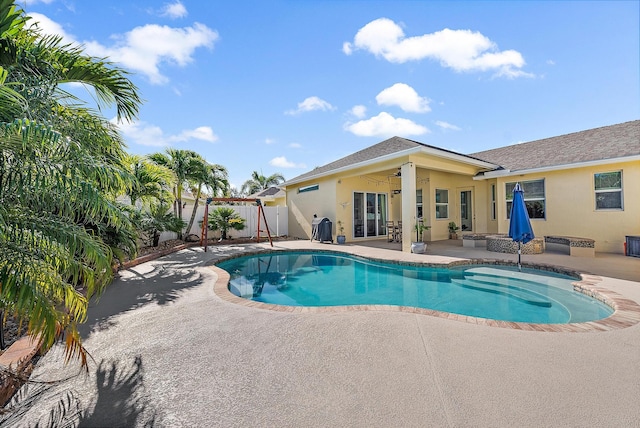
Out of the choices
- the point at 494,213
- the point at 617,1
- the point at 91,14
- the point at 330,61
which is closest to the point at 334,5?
the point at 330,61

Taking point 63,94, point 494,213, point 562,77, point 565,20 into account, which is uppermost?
point 565,20

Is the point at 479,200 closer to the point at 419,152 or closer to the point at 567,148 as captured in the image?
the point at 567,148

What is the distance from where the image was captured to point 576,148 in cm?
1079

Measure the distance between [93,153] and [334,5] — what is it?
8.89 meters

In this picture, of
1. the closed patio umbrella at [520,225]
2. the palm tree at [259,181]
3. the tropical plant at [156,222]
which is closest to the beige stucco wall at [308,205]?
the tropical plant at [156,222]

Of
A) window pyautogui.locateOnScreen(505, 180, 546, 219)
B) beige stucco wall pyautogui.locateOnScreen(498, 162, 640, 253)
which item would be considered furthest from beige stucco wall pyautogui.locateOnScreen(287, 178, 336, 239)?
window pyautogui.locateOnScreen(505, 180, 546, 219)

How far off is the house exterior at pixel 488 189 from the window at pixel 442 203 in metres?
0.05

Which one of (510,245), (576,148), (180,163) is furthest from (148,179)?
(576,148)

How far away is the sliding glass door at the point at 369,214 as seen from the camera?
47.3ft

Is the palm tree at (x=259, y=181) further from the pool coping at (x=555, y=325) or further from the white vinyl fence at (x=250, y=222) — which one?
the pool coping at (x=555, y=325)

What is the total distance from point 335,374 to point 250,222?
46.5 ft

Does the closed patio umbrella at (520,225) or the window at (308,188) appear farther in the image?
the window at (308,188)

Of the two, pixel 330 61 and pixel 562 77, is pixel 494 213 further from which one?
pixel 330 61

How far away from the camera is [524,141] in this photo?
46.7 ft
